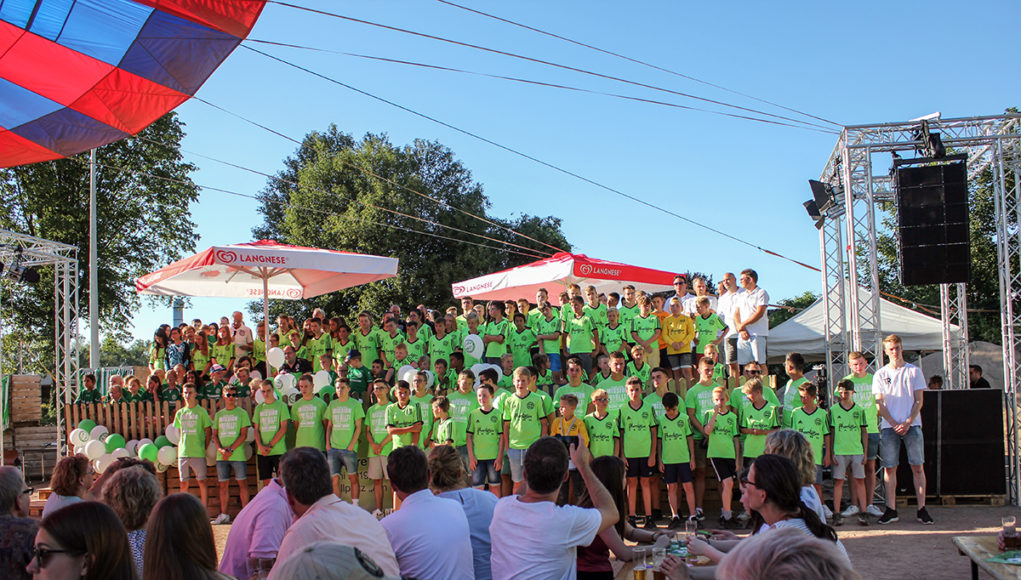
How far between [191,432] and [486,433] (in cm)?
469

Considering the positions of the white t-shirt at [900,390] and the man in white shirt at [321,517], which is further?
the white t-shirt at [900,390]

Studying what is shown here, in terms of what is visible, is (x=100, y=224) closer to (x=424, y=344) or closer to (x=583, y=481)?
(x=424, y=344)

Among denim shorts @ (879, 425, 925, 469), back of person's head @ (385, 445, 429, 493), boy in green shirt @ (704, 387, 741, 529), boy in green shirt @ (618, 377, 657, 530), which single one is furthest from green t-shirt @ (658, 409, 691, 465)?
back of person's head @ (385, 445, 429, 493)

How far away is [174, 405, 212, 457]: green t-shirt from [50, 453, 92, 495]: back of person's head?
276 inches

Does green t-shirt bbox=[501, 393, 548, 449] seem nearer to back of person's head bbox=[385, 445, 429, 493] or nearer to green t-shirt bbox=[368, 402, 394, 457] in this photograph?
green t-shirt bbox=[368, 402, 394, 457]

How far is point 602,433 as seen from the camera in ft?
33.4

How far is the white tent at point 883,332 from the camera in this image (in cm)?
1611

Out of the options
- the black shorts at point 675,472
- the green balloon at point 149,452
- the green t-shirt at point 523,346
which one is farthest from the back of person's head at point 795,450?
the green balloon at point 149,452

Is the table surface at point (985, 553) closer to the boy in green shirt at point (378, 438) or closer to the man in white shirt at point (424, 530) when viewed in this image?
the man in white shirt at point (424, 530)

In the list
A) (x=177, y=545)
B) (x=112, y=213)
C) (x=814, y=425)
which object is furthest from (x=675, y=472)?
(x=112, y=213)

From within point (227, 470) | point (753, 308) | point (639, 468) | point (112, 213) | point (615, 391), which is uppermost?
point (112, 213)

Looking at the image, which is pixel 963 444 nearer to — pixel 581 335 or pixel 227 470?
pixel 581 335

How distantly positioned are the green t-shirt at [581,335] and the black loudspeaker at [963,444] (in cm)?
476

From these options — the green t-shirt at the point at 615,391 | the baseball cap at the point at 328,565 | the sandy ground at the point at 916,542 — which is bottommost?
the sandy ground at the point at 916,542
